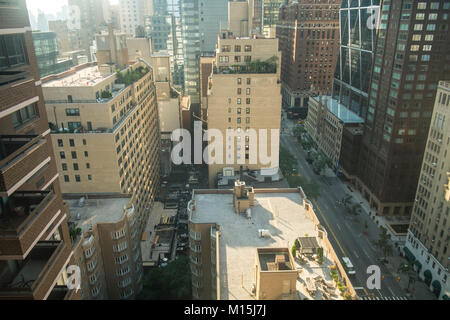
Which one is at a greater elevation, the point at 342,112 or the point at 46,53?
the point at 46,53

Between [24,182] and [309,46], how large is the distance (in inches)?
5736

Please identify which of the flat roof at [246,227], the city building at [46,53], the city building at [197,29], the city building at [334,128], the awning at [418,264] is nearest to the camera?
the flat roof at [246,227]

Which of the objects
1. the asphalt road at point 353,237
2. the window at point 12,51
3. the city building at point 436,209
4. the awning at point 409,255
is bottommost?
the asphalt road at point 353,237

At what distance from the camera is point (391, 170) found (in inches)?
2879

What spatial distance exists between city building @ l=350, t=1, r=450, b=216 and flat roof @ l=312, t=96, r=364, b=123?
1554 cm

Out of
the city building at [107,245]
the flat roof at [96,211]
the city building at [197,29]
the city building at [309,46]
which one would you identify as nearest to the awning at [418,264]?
the city building at [107,245]

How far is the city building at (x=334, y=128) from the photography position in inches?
3617

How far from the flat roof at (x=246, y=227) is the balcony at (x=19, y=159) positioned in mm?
20666

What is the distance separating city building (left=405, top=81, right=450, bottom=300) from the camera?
5369 centimetres

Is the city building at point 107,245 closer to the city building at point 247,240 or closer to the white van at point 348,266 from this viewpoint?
the city building at point 247,240

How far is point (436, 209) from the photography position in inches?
2210

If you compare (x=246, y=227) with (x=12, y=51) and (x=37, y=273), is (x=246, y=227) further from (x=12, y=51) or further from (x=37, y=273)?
(x=12, y=51)

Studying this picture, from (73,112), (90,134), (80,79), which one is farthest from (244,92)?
(73,112)
